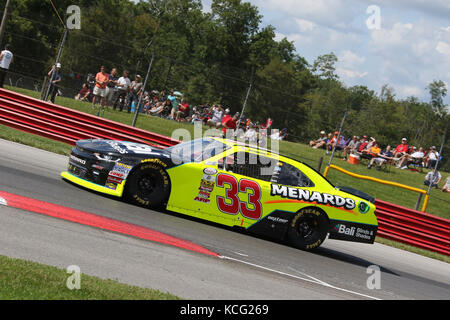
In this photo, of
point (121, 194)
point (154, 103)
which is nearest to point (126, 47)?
point (154, 103)

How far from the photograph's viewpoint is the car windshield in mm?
9398

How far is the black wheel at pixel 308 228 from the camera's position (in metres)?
9.73

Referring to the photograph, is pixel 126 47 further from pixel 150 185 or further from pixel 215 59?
pixel 215 59

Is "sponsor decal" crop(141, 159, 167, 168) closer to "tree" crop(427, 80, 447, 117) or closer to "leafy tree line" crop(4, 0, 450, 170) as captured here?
"leafy tree line" crop(4, 0, 450, 170)

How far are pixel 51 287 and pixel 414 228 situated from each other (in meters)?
11.6

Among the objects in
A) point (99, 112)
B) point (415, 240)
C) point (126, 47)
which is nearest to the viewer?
point (415, 240)

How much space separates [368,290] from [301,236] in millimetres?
1990

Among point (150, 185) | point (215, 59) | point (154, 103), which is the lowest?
point (150, 185)

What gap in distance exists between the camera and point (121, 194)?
9.08 m

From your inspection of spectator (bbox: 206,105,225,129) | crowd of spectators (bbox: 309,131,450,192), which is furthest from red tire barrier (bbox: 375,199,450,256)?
spectator (bbox: 206,105,225,129)

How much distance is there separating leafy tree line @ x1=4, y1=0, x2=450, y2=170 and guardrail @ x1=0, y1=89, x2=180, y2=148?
2.47m

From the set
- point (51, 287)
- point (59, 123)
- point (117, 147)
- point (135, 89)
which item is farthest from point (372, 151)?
point (51, 287)

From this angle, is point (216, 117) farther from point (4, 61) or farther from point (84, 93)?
point (4, 61)

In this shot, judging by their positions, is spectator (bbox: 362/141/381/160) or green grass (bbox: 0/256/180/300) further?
spectator (bbox: 362/141/381/160)
